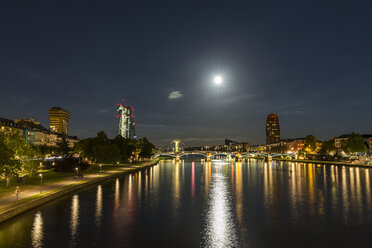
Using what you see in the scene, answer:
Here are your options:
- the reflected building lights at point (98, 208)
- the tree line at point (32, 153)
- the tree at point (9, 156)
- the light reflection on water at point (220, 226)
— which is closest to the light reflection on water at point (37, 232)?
the reflected building lights at point (98, 208)

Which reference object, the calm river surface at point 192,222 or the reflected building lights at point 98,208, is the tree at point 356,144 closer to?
the calm river surface at point 192,222

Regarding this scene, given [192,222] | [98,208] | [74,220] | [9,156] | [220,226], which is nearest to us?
[220,226]

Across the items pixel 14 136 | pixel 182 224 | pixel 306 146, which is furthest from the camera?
pixel 306 146

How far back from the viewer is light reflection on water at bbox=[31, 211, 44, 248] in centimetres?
1956

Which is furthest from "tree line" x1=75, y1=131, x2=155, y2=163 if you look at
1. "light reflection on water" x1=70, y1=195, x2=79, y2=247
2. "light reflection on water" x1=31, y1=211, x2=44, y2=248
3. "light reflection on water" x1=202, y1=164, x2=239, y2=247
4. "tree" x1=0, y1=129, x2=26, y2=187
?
"light reflection on water" x1=31, y1=211, x2=44, y2=248

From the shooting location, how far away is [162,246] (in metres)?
19.7

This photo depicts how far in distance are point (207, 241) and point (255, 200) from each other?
65.6ft

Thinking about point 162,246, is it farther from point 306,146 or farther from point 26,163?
point 306,146

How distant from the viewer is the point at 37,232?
72.3 ft

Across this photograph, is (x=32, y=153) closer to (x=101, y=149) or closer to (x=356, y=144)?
(x=101, y=149)

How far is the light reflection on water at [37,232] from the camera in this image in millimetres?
19562

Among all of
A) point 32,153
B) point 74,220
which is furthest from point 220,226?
point 32,153

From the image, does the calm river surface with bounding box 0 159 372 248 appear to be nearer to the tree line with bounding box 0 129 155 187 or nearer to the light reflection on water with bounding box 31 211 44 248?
the light reflection on water with bounding box 31 211 44 248

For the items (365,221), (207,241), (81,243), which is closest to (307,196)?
(365,221)
